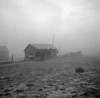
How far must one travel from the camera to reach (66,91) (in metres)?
12.6

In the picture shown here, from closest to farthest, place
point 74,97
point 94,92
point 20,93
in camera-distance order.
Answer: point 74,97 < point 94,92 < point 20,93

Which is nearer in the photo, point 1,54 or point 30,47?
point 30,47

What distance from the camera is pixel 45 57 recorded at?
44.7 m

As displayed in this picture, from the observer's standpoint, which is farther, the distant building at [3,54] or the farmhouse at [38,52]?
the distant building at [3,54]

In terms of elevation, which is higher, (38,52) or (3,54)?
(38,52)

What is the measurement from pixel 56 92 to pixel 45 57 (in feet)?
106

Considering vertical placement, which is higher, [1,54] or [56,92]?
[1,54]

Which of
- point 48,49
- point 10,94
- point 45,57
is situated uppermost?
point 48,49

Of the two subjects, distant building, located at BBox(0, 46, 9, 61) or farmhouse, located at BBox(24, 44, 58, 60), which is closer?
farmhouse, located at BBox(24, 44, 58, 60)

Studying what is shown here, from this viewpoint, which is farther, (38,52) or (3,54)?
(3,54)

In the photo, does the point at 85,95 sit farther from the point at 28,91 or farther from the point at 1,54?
the point at 1,54

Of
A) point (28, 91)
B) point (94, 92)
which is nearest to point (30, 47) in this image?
point (28, 91)

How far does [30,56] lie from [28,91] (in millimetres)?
30121

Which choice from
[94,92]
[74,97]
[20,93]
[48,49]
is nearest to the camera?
[74,97]
